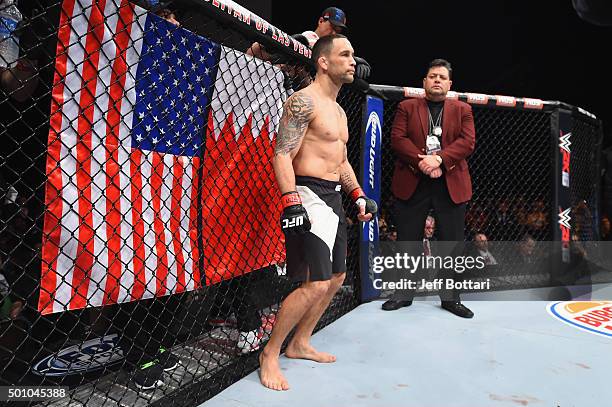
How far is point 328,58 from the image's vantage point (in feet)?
6.12

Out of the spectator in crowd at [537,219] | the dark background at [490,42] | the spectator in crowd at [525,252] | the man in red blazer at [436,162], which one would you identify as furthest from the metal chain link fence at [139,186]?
the dark background at [490,42]

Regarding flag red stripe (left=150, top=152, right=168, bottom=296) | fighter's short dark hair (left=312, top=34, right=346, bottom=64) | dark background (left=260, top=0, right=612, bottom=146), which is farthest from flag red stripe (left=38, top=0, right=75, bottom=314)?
dark background (left=260, top=0, right=612, bottom=146)

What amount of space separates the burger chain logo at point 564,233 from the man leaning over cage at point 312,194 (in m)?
2.40

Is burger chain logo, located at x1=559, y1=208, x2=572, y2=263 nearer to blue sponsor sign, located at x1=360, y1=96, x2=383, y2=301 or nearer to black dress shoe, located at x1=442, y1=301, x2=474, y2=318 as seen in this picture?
black dress shoe, located at x1=442, y1=301, x2=474, y2=318

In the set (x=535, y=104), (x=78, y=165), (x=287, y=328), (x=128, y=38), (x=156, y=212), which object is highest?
(x=535, y=104)

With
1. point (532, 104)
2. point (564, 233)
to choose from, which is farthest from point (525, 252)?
point (532, 104)

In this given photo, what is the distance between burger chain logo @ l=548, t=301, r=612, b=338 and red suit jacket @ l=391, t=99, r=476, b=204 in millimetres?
971

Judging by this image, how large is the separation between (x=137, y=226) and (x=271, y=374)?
80 cm

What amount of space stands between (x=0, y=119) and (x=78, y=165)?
1.16 metres

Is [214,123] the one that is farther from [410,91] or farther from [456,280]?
[456,280]

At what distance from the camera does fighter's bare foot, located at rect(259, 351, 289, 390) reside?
168 cm

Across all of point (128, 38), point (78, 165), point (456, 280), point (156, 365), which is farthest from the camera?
point (456, 280)

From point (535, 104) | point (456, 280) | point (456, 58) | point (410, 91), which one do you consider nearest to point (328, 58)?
point (410, 91)

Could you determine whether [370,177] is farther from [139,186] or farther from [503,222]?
[503,222]
